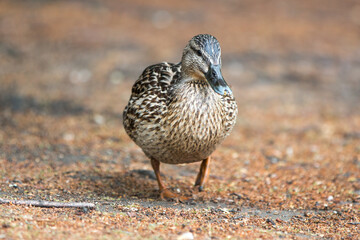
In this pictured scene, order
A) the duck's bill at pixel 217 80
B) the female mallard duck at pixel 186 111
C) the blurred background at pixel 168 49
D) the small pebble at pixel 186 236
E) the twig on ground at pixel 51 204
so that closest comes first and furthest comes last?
the small pebble at pixel 186 236, the twig on ground at pixel 51 204, the duck's bill at pixel 217 80, the female mallard duck at pixel 186 111, the blurred background at pixel 168 49

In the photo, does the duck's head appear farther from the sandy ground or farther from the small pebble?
the small pebble

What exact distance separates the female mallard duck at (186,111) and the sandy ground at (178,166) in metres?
0.62

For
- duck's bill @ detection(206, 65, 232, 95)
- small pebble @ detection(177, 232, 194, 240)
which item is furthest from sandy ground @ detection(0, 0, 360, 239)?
duck's bill @ detection(206, 65, 232, 95)

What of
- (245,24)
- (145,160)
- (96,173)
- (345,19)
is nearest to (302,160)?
(145,160)

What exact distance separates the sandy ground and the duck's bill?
3.82ft

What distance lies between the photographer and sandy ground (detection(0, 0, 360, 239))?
4637 millimetres

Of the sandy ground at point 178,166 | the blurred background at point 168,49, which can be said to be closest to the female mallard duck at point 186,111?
the sandy ground at point 178,166

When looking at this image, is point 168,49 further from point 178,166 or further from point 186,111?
point 186,111

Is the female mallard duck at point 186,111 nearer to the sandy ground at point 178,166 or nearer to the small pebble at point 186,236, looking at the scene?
the sandy ground at point 178,166

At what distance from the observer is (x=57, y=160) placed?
6.83 meters

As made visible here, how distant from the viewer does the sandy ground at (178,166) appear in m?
4.64

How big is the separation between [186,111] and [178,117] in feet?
0.33

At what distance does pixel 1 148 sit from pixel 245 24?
8.74 meters

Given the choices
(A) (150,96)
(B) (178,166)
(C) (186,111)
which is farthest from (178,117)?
(B) (178,166)
